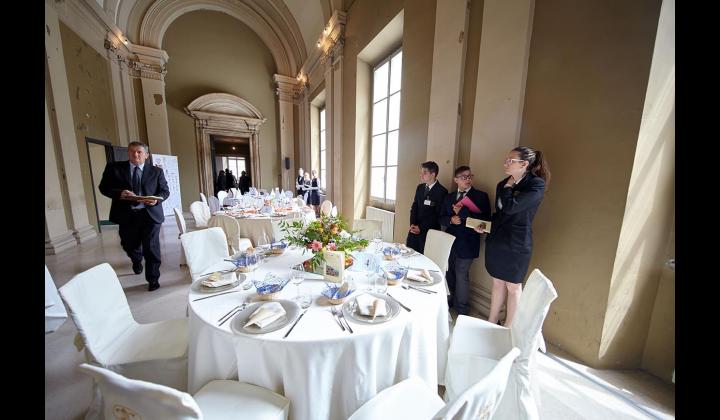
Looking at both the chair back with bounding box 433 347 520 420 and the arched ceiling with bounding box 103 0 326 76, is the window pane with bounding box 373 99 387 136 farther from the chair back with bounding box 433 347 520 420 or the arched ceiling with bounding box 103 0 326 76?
the chair back with bounding box 433 347 520 420

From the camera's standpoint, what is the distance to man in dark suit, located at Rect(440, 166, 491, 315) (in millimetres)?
2340

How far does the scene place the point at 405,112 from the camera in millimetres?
3633

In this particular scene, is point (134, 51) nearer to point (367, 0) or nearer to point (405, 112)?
point (367, 0)

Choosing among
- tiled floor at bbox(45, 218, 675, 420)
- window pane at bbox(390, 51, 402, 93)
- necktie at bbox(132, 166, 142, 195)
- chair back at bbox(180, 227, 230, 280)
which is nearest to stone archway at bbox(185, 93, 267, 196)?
necktie at bbox(132, 166, 142, 195)

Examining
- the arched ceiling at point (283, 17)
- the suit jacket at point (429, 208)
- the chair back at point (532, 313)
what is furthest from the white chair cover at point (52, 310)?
the arched ceiling at point (283, 17)

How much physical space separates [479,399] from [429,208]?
2284 millimetres

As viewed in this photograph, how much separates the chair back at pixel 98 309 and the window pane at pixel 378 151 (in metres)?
3.99

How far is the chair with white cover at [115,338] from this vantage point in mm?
1239

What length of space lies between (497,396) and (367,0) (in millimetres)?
5584

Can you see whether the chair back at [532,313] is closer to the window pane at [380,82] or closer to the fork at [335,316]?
the fork at [335,316]

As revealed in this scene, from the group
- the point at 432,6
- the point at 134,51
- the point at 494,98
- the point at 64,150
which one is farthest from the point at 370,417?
the point at 134,51

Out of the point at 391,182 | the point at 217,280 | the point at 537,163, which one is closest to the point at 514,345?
the point at 537,163

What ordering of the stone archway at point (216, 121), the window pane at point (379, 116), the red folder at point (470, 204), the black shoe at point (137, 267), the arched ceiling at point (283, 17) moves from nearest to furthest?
the red folder at point (470, 204)
the black shoe at point (137, 267)
the window pane at point (379, 116)
the arched ceiling at point (283, 17)
the stone archway at point (216, 121)

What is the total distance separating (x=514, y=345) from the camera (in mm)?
1425
